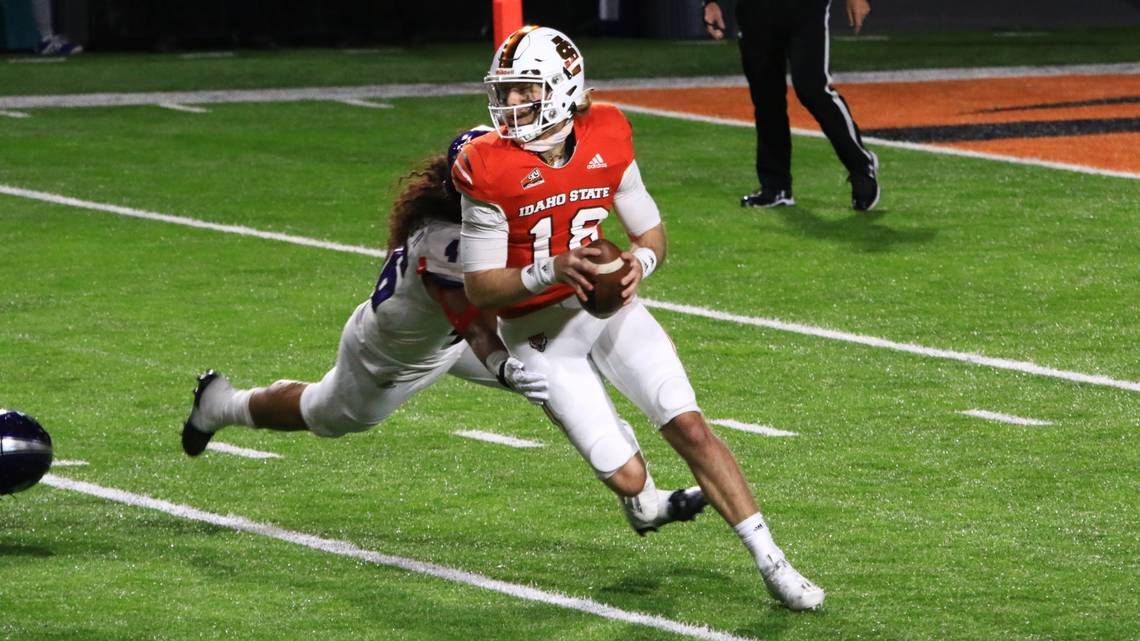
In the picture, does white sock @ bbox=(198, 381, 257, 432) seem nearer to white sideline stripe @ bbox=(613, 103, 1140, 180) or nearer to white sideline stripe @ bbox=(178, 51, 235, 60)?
white sideline stripe @ bbox=(613, 103, 1140, 180)

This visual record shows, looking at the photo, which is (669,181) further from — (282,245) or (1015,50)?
(1015,50)

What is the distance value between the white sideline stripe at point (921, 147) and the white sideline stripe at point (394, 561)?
857 cm

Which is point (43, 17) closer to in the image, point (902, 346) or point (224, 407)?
point (902, 346)

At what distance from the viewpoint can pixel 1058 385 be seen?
8648 millimetres

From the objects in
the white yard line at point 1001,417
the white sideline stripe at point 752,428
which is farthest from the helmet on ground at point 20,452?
the white yard line at point 1001,417

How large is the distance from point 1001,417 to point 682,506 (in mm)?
2279

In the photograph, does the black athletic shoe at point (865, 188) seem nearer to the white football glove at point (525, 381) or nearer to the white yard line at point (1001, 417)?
the white yard line at point (1001, 417)

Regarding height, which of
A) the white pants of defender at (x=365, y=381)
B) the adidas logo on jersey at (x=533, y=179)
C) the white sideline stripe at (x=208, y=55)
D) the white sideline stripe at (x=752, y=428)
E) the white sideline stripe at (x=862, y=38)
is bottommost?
the white sideline stripe at (x=862, y=38)

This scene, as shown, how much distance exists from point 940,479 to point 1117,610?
59.5 inches

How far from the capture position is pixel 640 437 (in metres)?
7.98

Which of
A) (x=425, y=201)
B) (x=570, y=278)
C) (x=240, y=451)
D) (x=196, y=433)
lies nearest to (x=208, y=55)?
(x=240, y=451)

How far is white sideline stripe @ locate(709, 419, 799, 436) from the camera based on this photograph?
7926 millimetres

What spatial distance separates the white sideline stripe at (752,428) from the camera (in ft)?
26.0

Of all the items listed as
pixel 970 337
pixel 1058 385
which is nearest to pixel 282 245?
pixel 970 337
